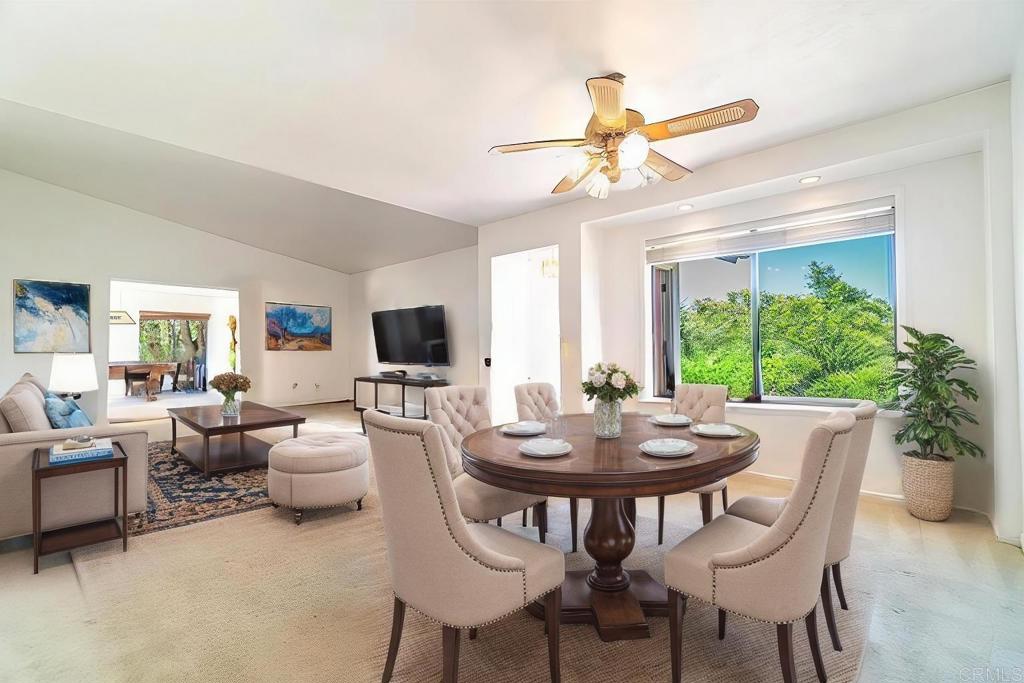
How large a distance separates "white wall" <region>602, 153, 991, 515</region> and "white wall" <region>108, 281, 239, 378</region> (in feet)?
34.2

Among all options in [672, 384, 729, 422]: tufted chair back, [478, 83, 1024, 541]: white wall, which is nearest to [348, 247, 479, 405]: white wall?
[478, 83, 1024, 541]: white wall

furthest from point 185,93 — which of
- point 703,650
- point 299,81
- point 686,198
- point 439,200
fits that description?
point 703,650

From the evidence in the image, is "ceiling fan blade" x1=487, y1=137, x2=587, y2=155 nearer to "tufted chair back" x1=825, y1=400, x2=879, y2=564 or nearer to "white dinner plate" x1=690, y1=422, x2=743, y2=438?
"white dinner plate" x1=690, y1=422, x2=743, y2=438

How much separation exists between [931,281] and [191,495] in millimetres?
5864

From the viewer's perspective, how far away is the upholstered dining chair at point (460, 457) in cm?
235

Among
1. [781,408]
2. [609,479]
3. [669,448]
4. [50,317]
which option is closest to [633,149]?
[669,448]

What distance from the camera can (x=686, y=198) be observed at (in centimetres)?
410

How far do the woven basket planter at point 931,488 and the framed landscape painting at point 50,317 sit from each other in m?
9.27

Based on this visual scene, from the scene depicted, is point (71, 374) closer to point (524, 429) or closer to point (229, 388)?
point (229, 388)

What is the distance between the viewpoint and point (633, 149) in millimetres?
2381

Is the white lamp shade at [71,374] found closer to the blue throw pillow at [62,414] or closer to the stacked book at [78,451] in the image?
the blue throw pillow at [62,414]

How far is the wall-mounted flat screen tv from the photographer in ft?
24.2

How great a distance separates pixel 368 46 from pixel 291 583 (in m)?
2.78

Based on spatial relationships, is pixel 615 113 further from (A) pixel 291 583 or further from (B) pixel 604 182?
(A) pixel 291 583
